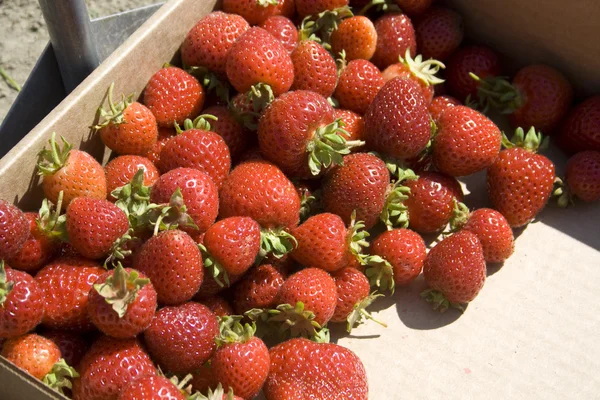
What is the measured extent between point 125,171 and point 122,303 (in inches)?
13.8

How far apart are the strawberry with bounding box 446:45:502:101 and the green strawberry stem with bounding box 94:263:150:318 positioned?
40.3 inches

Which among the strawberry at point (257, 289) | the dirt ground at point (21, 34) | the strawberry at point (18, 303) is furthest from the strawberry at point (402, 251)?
the dirt ground at point (21, 34)

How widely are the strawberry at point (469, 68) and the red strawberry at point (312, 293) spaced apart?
0.72m

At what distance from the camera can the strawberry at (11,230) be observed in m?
1.13

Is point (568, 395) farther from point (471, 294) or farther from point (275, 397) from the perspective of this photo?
point (275, 397)

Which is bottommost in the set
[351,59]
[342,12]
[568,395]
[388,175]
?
[568,395]

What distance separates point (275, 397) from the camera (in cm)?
121

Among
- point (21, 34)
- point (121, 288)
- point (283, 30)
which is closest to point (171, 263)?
point (121, 288)

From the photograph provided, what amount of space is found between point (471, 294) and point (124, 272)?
740 mm

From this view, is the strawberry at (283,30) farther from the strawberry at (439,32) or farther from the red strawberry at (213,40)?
the strawberry at (439,32)

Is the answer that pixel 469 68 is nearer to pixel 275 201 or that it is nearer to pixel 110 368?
pixel 275 201

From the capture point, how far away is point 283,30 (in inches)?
62.3

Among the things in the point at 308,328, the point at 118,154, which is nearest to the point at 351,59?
the point at 118,154

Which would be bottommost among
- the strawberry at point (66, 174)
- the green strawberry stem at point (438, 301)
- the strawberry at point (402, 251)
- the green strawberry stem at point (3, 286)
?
the green strawberry stem at point (438, 301)
